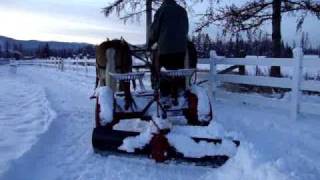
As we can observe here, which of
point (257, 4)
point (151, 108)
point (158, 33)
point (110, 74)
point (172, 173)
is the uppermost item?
point (257, 4)

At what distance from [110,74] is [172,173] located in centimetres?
222

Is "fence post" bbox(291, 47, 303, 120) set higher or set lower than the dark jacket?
lower

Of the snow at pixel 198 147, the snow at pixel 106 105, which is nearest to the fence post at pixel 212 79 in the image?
the snow at pixel 106 105

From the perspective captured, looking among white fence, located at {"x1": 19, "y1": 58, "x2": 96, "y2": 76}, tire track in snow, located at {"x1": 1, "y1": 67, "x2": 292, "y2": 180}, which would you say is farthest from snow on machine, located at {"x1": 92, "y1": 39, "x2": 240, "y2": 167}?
white fence, located at {"x1": 19, "y1": 58, "x2": 96, "y2": 76}

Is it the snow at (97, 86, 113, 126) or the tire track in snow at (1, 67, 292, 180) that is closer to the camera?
the tire track in snow at (1, 67, 292, 180)

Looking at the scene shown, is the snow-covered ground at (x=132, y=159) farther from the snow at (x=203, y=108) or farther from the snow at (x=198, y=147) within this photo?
the snow at (x=203, y=108)

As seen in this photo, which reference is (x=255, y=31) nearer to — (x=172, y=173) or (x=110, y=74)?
(x=110, y=74)

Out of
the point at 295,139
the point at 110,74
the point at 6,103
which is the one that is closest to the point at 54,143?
the point at 110,74

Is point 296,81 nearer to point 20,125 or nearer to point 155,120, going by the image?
point 155,120

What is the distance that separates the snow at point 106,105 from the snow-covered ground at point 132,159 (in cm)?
49

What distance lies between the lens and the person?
7.22 meters

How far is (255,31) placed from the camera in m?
14.9

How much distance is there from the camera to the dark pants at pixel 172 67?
24.1 feet

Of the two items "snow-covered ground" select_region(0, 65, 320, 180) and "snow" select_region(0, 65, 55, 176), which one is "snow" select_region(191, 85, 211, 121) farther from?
"snow" select_region(0, 65, 55, 176)
